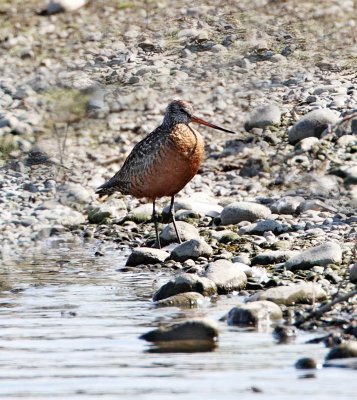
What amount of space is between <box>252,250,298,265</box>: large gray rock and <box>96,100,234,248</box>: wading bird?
65.3 inches

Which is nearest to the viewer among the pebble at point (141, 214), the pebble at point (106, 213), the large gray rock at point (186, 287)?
the large gray rock at point (186, 287)

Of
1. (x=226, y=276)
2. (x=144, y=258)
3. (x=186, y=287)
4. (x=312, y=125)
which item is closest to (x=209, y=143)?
(x=312, y=125)

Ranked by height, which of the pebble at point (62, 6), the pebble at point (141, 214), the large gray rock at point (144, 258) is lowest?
the large gray rock at point (144, 258)

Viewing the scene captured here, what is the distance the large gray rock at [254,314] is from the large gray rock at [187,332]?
1.39 feet

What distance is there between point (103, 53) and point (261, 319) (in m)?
11.6

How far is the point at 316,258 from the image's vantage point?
36.3 feet

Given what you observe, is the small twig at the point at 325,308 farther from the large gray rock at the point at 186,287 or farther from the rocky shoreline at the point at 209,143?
the large gray rock at the point at 186,287

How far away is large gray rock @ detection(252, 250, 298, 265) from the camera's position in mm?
11617

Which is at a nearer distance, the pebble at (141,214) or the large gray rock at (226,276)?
the large gray rock at (226,276)

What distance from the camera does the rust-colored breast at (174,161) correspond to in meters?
13.3

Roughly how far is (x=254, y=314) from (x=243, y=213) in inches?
182

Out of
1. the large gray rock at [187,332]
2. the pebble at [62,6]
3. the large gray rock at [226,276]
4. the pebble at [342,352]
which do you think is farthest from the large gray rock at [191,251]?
A: the pebble at [62,6]

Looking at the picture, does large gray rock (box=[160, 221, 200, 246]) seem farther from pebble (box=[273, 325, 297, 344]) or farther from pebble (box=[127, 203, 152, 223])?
pebble (box=[273, 325, 297, 344])

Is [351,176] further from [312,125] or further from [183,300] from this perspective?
[183,300]
